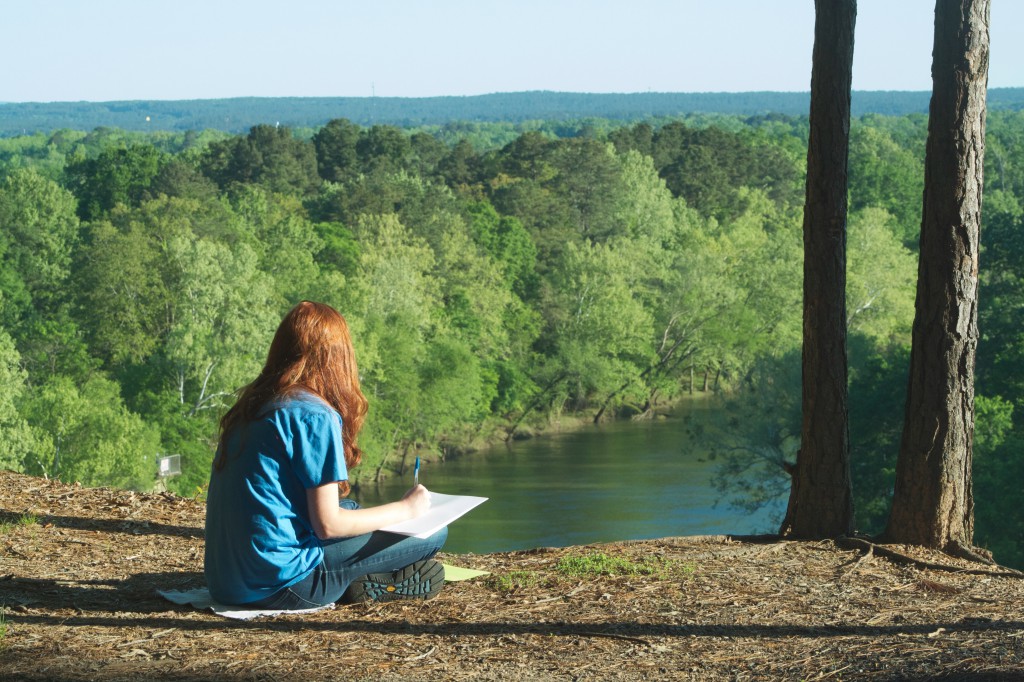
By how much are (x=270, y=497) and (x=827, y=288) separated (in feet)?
11.0

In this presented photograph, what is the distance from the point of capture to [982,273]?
29.5 meters

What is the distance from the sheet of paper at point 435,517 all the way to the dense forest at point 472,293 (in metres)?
17.5

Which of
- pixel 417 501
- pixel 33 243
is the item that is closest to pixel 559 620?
pixel 417 501

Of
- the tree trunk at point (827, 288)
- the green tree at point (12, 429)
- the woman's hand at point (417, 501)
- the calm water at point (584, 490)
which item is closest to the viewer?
the woman's hand at point (417, 501)

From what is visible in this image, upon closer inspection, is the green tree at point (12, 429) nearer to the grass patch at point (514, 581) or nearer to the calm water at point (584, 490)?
the calm water at point (584, 490)

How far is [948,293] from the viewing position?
19.2 feet

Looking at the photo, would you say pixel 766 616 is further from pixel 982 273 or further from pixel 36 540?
pixel 982 273

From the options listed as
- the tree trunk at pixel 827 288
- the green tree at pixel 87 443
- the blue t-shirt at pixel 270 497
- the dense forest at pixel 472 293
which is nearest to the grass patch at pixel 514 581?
the blue t-shirt at pixel 270 497

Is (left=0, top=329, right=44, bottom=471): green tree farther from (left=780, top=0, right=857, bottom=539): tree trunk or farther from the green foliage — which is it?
the green foliage

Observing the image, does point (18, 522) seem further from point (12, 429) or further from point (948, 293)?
point (12, 429)

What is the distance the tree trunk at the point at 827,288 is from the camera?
241 inches

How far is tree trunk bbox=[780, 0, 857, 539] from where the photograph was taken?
612cm

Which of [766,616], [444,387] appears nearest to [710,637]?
[766,616]

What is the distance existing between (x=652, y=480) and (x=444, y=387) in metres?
9.14
